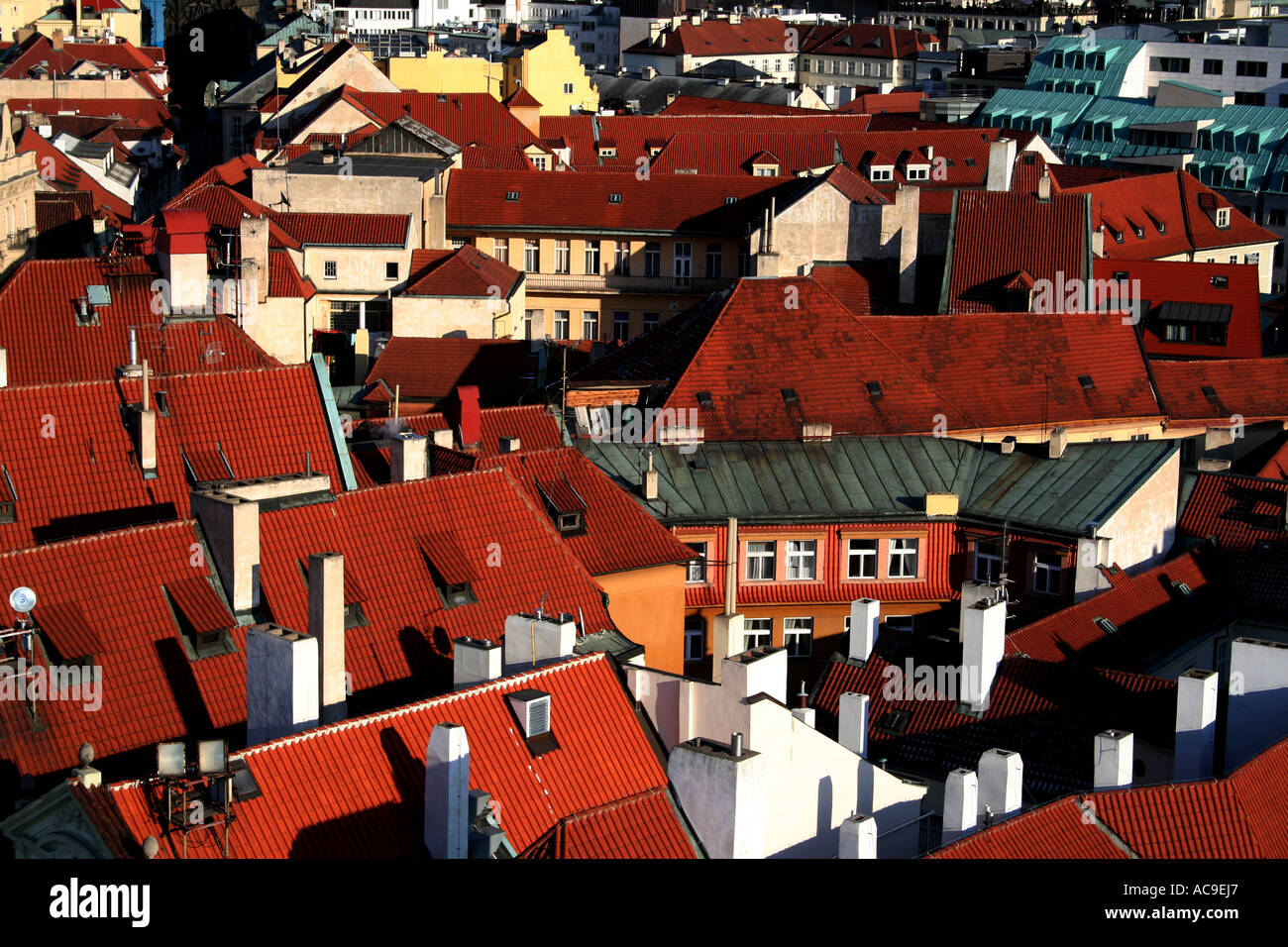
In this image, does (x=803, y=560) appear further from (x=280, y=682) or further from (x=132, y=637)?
(x=280, y=682)

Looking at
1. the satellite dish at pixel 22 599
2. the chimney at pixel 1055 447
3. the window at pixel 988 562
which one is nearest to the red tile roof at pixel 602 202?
the chimney at pixel 1055 447

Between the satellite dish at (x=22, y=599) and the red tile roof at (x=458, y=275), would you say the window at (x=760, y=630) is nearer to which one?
the satellite dish at (x=22, y=599)

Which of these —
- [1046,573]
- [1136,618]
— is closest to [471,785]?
[1136,618]

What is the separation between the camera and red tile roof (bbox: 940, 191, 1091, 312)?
5584 cm

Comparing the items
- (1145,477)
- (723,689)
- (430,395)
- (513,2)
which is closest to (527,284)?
(430,395)

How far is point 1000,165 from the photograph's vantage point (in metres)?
68.2

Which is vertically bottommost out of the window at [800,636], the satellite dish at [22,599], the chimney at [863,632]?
the window at [800,636]

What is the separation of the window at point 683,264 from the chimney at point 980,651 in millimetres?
40362

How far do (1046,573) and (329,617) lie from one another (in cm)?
1779

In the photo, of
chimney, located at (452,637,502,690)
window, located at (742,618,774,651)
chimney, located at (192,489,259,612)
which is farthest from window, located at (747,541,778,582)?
chimney, located at (452,637,502,690)

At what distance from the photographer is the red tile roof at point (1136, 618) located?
33906 mm

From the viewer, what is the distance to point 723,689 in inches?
967

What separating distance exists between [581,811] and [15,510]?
11.9 metres
